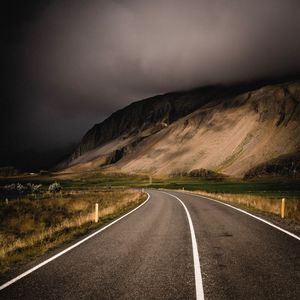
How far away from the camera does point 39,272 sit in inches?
270

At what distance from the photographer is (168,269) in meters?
6.96

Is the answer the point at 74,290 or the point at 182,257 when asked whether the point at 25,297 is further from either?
the point at 182,257

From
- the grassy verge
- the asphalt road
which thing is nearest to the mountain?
the grassy verge

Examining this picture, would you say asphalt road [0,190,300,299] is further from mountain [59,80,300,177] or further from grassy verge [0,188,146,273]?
mountain [59,80,300,177]

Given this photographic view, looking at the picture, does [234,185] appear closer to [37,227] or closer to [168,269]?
[37,227]

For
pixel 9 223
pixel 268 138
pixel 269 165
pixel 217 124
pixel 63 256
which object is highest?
pixel 217 124

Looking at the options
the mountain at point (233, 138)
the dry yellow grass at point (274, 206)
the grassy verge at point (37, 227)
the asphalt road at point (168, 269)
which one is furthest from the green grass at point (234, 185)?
the asphalt road at point (168, 269)

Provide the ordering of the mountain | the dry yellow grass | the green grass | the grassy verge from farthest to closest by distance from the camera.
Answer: the mountain < the green grass < the dry yellow grass < the grassy verge

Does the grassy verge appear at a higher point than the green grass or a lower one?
lower

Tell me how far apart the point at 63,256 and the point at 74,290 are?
285cm

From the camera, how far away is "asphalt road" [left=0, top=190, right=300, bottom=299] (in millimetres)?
5527

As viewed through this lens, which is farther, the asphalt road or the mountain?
the mountain

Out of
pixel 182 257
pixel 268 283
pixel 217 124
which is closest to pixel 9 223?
pixel 182 257

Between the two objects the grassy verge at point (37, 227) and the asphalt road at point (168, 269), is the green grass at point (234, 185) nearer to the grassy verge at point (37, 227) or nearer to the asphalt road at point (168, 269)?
the grassy verge at point (37, 227)
